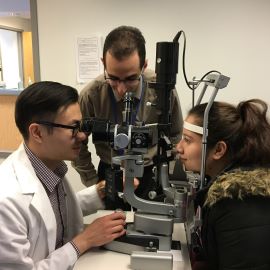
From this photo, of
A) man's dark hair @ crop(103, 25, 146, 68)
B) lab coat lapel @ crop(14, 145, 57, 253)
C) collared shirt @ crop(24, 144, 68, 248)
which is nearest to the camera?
lab coat lapel @ crop(14, 145, 57, 253)

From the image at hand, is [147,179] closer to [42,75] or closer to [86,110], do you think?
[86,110]

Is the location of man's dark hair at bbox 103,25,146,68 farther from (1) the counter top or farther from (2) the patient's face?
(1) the counter top

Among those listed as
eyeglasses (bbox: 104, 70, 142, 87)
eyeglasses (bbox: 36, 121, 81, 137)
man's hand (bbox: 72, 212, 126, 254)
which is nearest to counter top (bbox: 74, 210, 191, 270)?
man's hand (bbox: 72, 212, 126, 254)

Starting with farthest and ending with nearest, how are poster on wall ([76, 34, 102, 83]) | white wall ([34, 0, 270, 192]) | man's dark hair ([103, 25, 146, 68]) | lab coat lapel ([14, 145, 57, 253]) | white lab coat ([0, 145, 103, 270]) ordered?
poster on wall ([76, 34, 102, 83]) < white wall ([34, 0, 270, 192]) < man's dark hair ([103, 25, 146, 68]) < lab coat lapel ([14, 145, 57, 253]) < white lab coat ([0, 145, 103, 270])

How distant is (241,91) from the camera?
2.45 meters

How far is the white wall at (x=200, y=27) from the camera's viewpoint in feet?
7.66

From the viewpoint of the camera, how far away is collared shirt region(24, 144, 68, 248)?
46.1 inches

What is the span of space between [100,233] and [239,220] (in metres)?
0.49

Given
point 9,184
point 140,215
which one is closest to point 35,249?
point 9,184

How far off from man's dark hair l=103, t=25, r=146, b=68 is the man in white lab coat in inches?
13.6

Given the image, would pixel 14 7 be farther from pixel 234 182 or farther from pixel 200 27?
pixel 234 182

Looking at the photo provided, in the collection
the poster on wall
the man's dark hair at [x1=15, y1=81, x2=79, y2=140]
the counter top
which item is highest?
the poster on wall

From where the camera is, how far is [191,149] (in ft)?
3.95

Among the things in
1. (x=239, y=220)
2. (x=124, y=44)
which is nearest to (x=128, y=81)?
(x=124, y=44)
